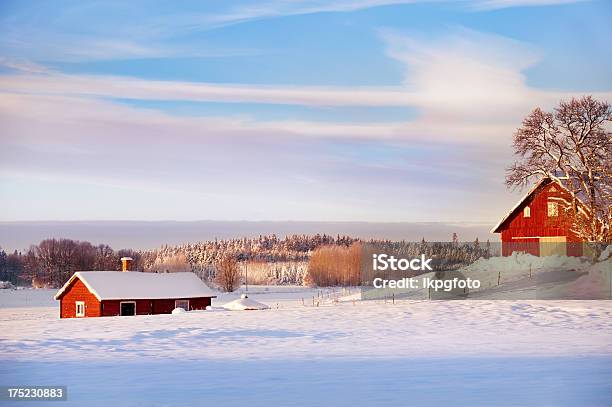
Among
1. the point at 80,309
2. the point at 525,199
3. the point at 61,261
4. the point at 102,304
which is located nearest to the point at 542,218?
the point at 525,199

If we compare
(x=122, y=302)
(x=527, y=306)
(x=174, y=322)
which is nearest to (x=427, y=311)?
(x=527, y=306)

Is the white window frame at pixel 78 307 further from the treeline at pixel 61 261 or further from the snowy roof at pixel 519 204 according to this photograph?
the treeline at pixel 61 261

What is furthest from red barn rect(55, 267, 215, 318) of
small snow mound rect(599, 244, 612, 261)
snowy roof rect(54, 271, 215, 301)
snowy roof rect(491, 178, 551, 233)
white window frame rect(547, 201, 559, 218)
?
small snow mound rect(599, 244, 612, 261)

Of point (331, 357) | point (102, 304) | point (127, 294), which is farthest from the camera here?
point (127, 294)

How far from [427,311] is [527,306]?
3.68 meters

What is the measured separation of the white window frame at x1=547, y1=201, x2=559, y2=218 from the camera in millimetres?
41000

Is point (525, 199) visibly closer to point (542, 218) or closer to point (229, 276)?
point (542, 218)

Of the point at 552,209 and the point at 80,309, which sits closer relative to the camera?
the point at 552,209

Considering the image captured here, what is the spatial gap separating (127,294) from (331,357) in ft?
85.6

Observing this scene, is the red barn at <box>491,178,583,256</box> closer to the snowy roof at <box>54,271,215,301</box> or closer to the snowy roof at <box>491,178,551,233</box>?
the snowy roof at <box>491,178,551,233</box>

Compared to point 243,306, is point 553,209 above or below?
above

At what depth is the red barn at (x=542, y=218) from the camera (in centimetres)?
4000

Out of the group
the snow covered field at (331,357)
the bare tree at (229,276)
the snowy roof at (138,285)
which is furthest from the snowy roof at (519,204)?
the bare tree at (229,276)

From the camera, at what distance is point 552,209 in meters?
41.2
